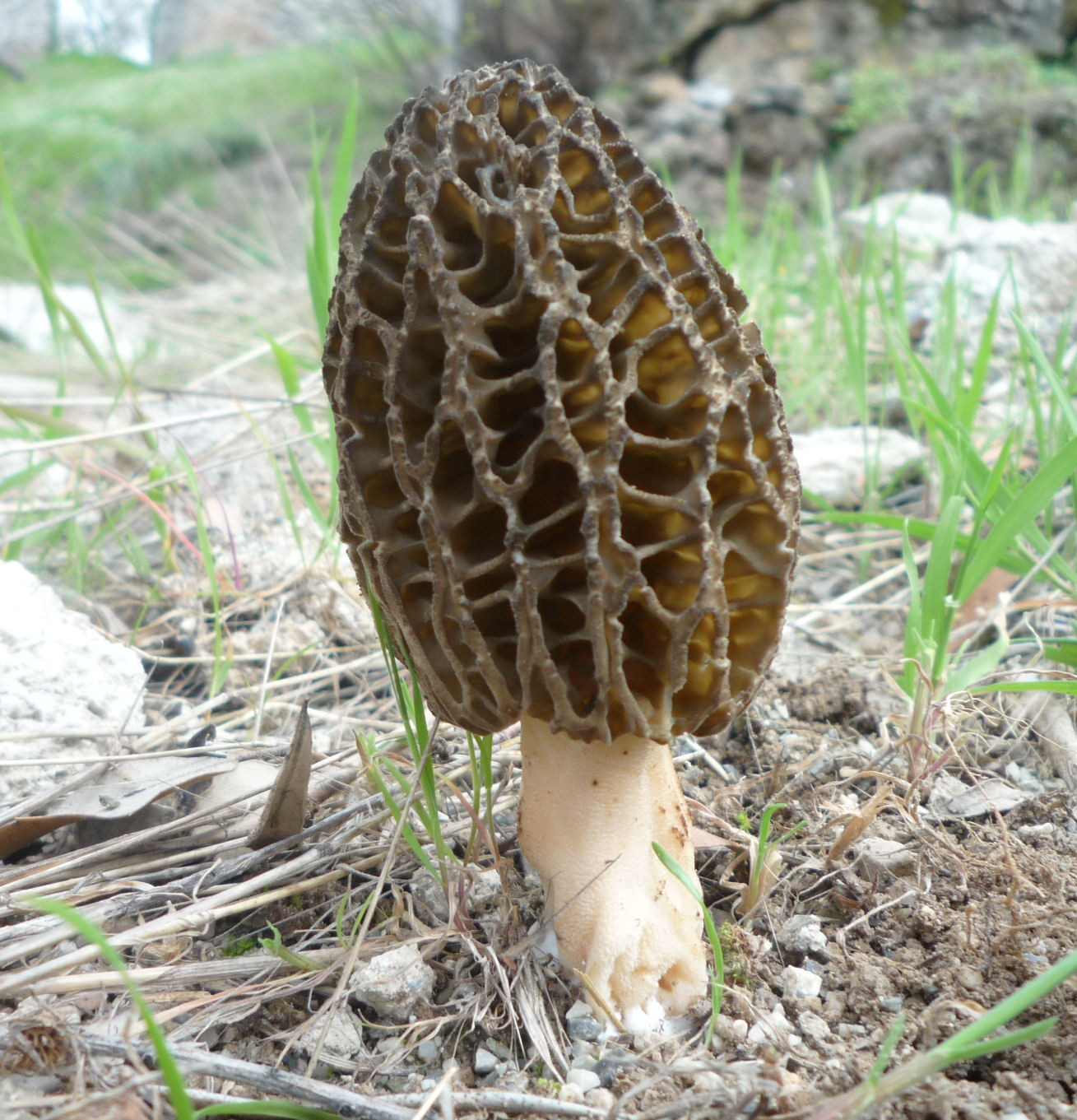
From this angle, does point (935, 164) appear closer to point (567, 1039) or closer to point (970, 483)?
point (970, 483)

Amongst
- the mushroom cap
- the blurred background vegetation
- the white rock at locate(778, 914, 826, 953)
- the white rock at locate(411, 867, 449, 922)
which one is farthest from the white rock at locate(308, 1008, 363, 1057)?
the blurred background vegetation

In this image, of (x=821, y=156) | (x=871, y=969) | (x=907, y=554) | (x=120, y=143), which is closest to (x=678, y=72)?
Answer: (x=821, y=156)

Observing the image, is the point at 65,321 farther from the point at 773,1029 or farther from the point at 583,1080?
the point at 773,1029

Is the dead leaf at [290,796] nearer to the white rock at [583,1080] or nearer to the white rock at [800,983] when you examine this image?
the white rock at [583,1080]

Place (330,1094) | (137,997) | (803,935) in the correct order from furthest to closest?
(803,935)
(330,1094)
(137,997)

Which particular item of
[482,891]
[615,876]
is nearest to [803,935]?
[615,876]

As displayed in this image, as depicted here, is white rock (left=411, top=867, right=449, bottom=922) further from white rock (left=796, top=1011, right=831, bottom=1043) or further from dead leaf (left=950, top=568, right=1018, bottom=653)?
dead leaf (left=950, top=568, right=1018, bottom=653)
